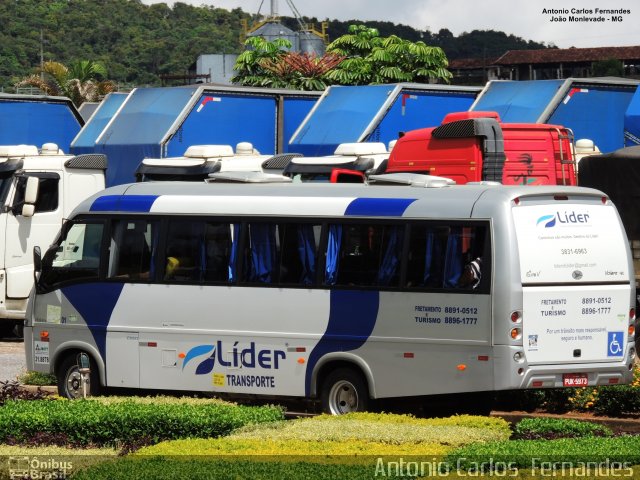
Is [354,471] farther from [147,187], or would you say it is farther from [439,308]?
[147,187]

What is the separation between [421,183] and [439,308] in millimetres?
1678

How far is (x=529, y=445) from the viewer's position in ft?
34.9

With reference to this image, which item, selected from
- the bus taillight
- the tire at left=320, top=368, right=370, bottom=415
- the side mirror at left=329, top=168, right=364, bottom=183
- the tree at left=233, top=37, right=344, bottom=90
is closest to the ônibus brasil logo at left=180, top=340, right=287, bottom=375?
the tire at left=320, top=368, right=370, bottom=415

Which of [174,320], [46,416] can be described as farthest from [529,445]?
[174,320]

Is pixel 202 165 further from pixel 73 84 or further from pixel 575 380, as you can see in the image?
pixel 73 84

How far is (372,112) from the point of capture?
2655 cm

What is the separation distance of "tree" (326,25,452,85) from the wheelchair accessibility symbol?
39359 mm

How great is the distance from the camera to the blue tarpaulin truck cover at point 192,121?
88.5ft

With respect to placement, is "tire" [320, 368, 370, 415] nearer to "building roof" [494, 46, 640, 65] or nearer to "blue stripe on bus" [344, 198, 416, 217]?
"blue stripe on bus" [344, 198, 416, 217]

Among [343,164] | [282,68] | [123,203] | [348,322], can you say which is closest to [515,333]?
[348,322]

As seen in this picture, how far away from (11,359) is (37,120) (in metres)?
8.78

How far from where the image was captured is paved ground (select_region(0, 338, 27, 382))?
2011 centimetres

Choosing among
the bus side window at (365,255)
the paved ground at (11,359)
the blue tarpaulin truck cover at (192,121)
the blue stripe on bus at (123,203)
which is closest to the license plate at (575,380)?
the bus side window at (365,255)

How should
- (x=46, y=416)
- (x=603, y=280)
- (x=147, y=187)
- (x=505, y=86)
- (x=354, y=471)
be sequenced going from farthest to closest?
(x=505, y=86) < (x=147, y=187) < (x=603, y=280) < (x=46, y=416) < (x=354, y=471)
